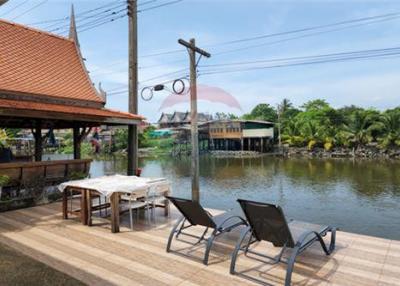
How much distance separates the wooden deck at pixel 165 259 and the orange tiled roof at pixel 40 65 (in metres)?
4.24

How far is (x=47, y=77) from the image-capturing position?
8742 millimetres

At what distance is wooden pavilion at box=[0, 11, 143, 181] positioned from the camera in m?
7.27

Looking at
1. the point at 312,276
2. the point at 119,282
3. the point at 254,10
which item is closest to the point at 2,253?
the point at 119,282

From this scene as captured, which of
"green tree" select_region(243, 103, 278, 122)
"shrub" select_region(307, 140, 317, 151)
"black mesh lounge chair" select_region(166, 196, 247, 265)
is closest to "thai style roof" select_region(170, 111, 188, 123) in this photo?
"green tree" select_region(243, 103, 278, 122)

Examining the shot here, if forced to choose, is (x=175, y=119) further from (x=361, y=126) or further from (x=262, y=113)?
(x=361, y=126)

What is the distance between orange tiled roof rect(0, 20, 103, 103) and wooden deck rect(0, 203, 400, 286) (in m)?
4.24

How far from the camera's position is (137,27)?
7.93 meters

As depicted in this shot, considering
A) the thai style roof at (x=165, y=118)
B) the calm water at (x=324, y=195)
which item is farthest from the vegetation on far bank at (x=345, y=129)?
the thai style roof at (x=165, y=118)

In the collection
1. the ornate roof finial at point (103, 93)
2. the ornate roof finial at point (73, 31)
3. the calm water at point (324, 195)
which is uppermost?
the ornate roof finial at point (73, 31)

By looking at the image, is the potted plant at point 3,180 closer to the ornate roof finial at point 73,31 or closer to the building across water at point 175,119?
the ornate roof finial at point 73,31

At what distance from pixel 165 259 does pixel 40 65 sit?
762 cm

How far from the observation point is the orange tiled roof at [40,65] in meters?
7.96

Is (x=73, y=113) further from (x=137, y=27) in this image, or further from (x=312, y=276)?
(x=312, y=276)

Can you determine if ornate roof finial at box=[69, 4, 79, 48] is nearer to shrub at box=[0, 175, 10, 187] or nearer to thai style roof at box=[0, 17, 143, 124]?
thai style roof at box=[0, 17, 143, 124]
